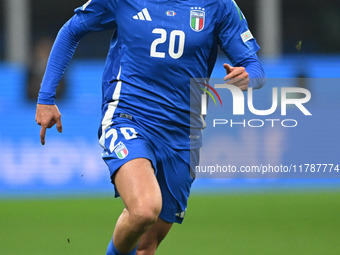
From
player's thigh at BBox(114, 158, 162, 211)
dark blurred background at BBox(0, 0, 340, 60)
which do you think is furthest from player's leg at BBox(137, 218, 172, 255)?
dark blurred background at BBox(0, 0, 340, 60)

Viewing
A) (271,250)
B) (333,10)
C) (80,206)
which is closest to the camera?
(271,250)

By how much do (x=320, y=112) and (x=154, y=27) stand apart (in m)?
6.88

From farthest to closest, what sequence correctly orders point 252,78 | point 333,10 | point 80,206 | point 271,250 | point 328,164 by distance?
point 333,10 → point 328,164 → point 80,206 → point 271,250 → point 252,78

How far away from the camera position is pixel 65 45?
5.43 meters

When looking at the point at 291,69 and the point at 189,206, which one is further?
the point at 291,69

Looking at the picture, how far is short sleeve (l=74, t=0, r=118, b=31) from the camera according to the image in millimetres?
5324

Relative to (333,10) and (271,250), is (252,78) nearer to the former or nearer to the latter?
(271,250)

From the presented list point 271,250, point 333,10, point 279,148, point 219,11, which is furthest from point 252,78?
point 333,10

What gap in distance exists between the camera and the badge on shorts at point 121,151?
4984mm

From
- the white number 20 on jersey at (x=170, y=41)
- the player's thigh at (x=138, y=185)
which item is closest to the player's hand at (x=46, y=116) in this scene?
the player's thigh at (x=138, y=185)

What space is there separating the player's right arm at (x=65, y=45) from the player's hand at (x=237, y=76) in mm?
930

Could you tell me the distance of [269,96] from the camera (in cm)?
1111

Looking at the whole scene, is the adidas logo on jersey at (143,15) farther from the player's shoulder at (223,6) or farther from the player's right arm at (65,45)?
the player's shoulder at (223,6)

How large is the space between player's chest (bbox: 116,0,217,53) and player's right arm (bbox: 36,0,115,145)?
4.3 inches
